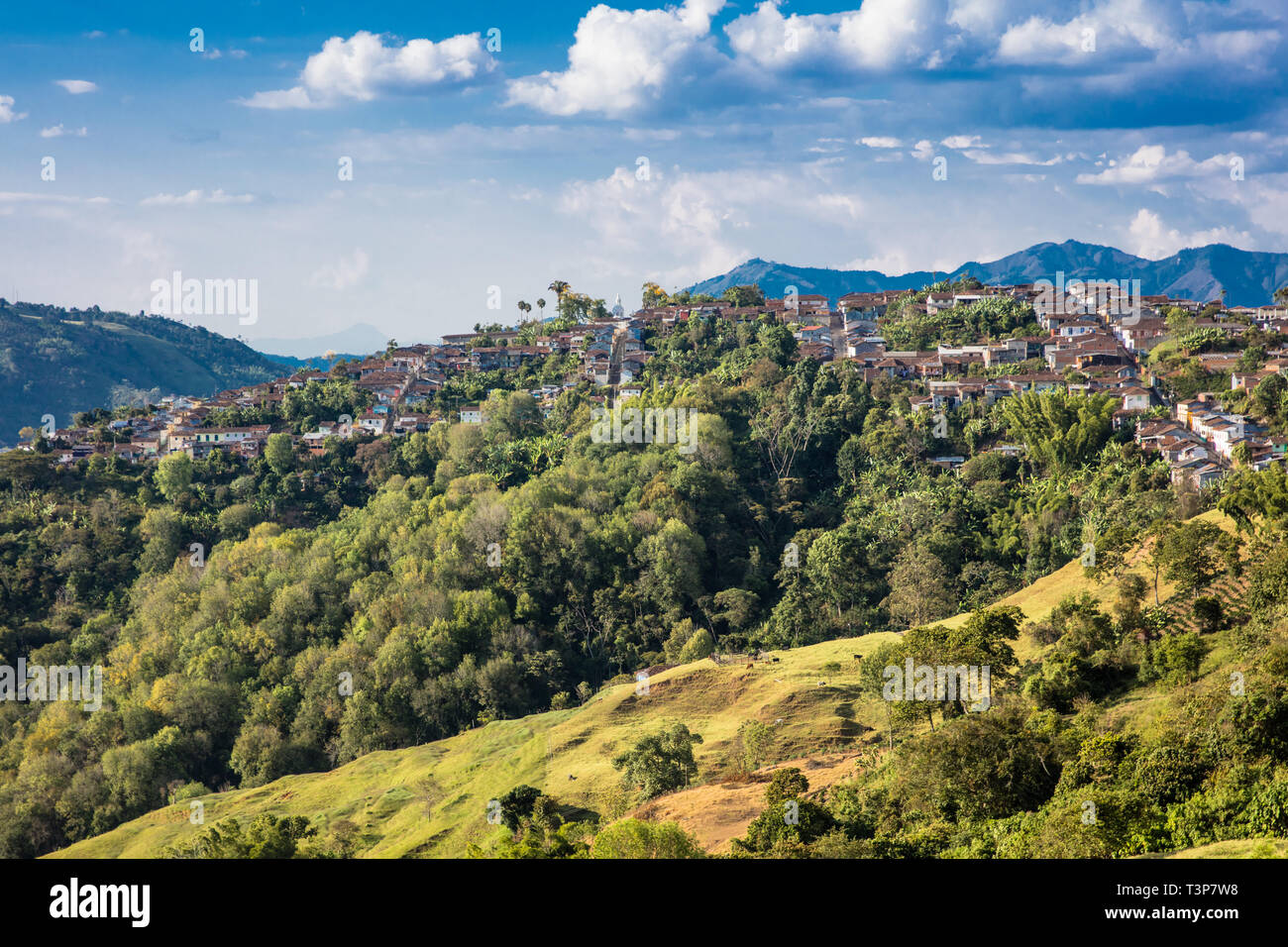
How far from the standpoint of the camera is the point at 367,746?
101ft

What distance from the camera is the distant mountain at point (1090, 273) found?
155750 mm

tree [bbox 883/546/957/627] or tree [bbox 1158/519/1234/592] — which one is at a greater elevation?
tree [bbox 1158/519/1234/592]

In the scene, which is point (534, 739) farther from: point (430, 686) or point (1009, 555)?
point (1009, 555)

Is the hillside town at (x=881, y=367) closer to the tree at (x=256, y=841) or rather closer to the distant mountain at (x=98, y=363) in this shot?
the tree at (x=256, y=841)

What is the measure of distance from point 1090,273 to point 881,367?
13941 cm

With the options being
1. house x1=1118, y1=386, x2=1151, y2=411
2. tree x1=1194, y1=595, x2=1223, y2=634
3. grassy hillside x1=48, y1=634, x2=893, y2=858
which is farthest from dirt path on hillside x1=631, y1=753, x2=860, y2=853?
house x1=1118, y1=386, x2=1151, y2=411

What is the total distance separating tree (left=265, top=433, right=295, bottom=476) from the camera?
50.3 metres

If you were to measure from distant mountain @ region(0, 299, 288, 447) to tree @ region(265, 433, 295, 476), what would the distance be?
6979cm

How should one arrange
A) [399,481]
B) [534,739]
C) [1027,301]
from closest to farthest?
[534,739], [399,481], [1027,301]

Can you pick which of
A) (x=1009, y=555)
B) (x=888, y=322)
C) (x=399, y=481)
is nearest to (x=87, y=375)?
(x=399, y=481)

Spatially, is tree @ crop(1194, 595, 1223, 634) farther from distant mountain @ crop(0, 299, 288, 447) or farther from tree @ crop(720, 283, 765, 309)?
distant mountain @ crop(0, 299, 288, 447)

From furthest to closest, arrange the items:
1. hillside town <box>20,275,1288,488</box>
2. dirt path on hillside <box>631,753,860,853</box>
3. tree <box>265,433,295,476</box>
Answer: tree <box>265,433,295,476</box>
hillside town <box>20,275,1288,488</box>
dirt path on hillside <box>631,753,860,853</box>
